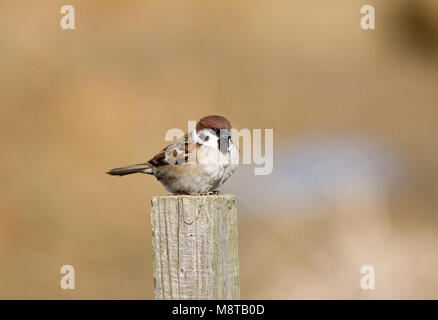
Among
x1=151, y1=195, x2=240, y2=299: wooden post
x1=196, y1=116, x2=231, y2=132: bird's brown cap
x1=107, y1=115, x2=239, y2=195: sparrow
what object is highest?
x1=196, y1=116, x2=231, y2=132: bird's brown cap

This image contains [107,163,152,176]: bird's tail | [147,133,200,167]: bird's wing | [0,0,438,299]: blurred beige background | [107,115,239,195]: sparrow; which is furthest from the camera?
[0,0,438,299]: blurred beige background

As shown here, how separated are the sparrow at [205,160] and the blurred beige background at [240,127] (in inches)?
94.2

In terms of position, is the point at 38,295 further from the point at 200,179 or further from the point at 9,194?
the point at 200,179

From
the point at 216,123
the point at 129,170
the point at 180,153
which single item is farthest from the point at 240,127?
the point at 216,123

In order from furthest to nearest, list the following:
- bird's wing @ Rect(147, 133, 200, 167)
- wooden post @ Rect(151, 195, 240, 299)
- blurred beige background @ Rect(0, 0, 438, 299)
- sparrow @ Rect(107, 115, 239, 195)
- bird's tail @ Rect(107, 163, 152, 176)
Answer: blurred beige background @ Rect(0, 0, 438, 299) → bird's tail @ Rect(107, 163, 152, 176) → bird's wing @ Rect(147, 133, 200, 167) → sparrow @ Rect(107, 115, 239, 195) → wooden post @ Rect(151, 195, 240, 299)

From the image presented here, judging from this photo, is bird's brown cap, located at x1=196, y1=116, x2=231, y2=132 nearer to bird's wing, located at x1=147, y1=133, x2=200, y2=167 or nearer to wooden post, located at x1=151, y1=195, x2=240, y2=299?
bird's wing, located at x1=147, y1=133, x2=200, y2=167

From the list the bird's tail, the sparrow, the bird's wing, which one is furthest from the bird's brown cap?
the bird's tail

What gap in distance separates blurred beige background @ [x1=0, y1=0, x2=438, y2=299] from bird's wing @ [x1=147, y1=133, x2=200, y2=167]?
2.28 meters

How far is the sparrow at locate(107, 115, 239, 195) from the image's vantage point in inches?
154

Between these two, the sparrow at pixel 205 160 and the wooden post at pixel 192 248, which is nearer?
the wooden post at pixel 192 248

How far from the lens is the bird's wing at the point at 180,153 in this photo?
13.3ft

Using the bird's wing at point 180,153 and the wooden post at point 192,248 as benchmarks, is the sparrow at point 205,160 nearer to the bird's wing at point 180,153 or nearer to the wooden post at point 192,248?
the bird's wing at point 180,153

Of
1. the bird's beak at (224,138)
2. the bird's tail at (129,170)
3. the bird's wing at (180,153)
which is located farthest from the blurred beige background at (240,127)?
the bird's beak at (224,138)

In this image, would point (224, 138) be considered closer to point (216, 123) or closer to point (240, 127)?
point (216, 123)
